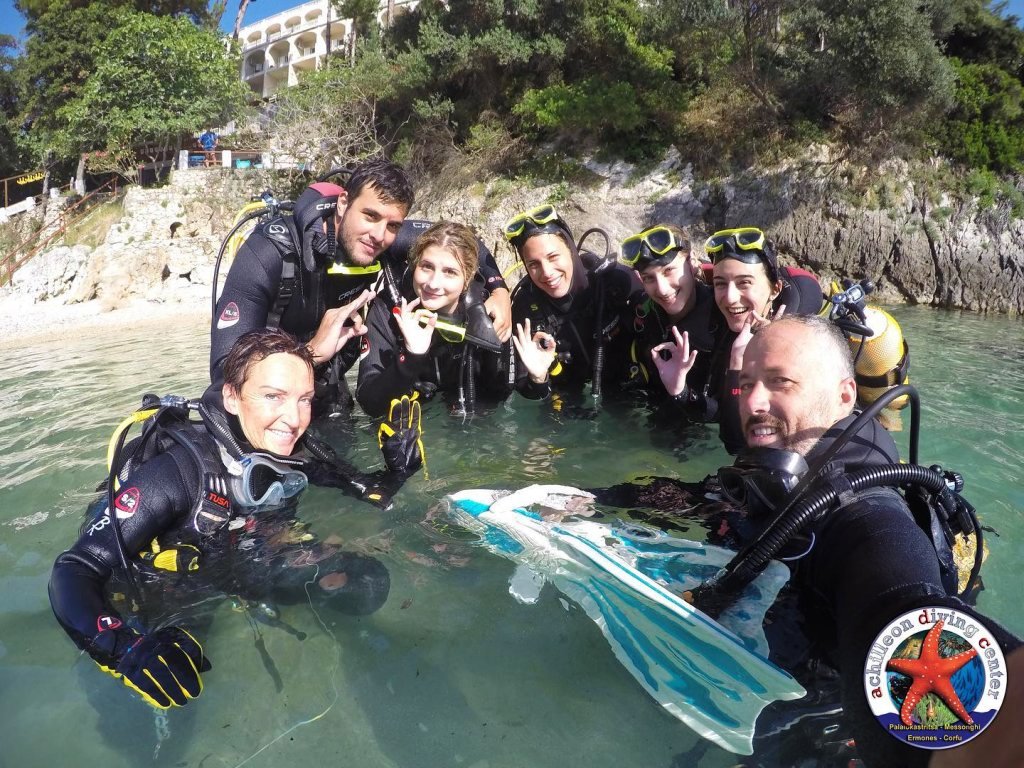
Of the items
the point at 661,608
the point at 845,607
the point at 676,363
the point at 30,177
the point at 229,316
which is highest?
the point at 30,177

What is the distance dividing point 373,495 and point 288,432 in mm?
586

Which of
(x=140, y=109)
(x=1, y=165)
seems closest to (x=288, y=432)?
(x=140, y=109)

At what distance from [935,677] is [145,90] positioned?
27.3 m

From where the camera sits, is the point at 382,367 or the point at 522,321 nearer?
the point at 382,367

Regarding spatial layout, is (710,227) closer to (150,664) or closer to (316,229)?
(316,229)

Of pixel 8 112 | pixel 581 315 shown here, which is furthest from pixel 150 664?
pixel 8 112

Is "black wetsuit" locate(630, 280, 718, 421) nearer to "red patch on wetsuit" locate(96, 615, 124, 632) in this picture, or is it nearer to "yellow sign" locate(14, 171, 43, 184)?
"red patch on wetsuit" locate(96, 615, 124, 632)

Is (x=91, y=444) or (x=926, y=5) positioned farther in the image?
(x=926, y=5)

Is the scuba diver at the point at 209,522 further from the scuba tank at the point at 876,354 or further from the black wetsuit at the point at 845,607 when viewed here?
the scuba tank at the point at 876,354

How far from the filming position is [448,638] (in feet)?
8.27

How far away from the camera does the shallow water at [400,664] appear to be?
2.04 metres

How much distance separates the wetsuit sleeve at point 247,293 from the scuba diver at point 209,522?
88cm

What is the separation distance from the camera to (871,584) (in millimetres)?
1592

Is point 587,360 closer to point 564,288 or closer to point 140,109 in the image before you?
point 564,288
